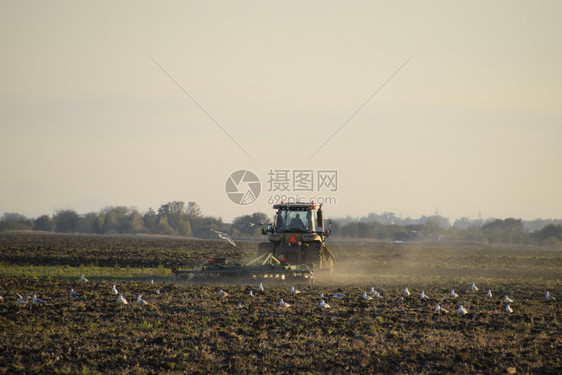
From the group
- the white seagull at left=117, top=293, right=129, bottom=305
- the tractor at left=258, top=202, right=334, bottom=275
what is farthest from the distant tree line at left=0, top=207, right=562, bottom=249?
the white seagull at left=117, top=293, right=129, bottom=305

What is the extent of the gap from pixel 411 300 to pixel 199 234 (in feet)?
380

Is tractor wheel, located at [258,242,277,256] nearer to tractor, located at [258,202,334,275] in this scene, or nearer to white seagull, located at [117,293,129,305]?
tractor, located at [258,202,334,275]

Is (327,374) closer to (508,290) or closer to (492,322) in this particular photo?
(492,322)

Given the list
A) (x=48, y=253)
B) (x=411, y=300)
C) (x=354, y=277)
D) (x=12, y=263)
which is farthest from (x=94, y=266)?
(x=411, y=300)

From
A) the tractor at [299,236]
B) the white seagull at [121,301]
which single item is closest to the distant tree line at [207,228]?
the tractor at [299,236]

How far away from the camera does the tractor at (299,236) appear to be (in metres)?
25.6

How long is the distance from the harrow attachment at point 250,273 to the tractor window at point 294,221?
2.79m

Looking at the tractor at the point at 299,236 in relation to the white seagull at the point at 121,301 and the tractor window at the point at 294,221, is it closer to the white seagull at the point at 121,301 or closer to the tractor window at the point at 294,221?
the tractor window at the point at 294,221

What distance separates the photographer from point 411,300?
19.8 metres

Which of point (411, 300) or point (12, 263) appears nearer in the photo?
point (411, 300)

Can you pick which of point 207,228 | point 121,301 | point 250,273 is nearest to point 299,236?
point 250,273

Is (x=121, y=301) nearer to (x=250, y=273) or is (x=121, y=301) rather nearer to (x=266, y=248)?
(x=250, y=273)

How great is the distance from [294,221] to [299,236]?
2.31ft

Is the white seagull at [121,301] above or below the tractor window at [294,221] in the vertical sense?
below
